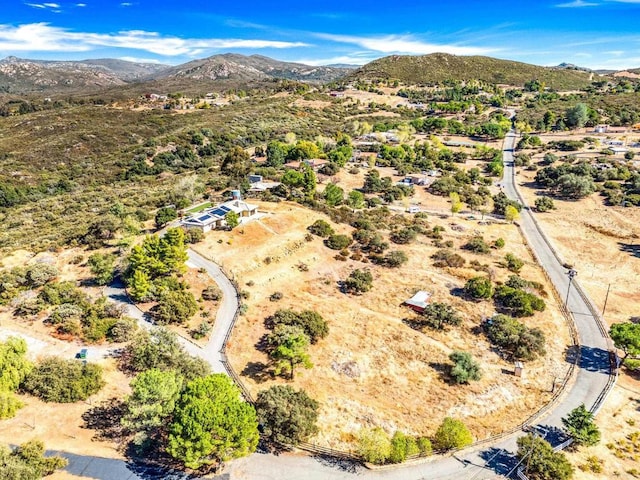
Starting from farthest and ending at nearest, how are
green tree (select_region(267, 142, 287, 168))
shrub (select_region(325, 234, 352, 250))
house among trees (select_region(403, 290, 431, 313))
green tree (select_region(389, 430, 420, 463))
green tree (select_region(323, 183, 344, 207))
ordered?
green tree (select_region(267, 142, 287, 168)), green tree (select_region(323, 183, 344, 207)), shrub (select_region(325, 234, 352, 250)), house among trees (select_region(403, 290, 431, 313)), green tree (select_region(389, 430, 420, 463))

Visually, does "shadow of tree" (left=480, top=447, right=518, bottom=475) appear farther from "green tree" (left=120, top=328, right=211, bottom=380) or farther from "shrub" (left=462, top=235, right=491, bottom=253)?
"shrub" (left=462, top=235, right=491, bottom=253)

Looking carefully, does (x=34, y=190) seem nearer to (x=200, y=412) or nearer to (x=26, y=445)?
(x=26, y=445)

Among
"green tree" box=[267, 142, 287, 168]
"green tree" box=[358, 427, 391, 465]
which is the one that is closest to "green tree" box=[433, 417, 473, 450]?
"green tree" box=[358, 427, 391, 465]

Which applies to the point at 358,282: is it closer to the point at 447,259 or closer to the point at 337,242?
the point at 337,242

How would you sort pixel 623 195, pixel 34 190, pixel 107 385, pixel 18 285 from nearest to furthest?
pixel 107 385, pixel 18 285, pixel 623 195, pixel 34 190

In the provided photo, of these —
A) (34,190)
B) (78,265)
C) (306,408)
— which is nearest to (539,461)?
(306,408)

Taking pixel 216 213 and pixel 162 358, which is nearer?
pixel 162 358

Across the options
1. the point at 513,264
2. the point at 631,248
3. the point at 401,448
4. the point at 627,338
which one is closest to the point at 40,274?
the point at 401,448
